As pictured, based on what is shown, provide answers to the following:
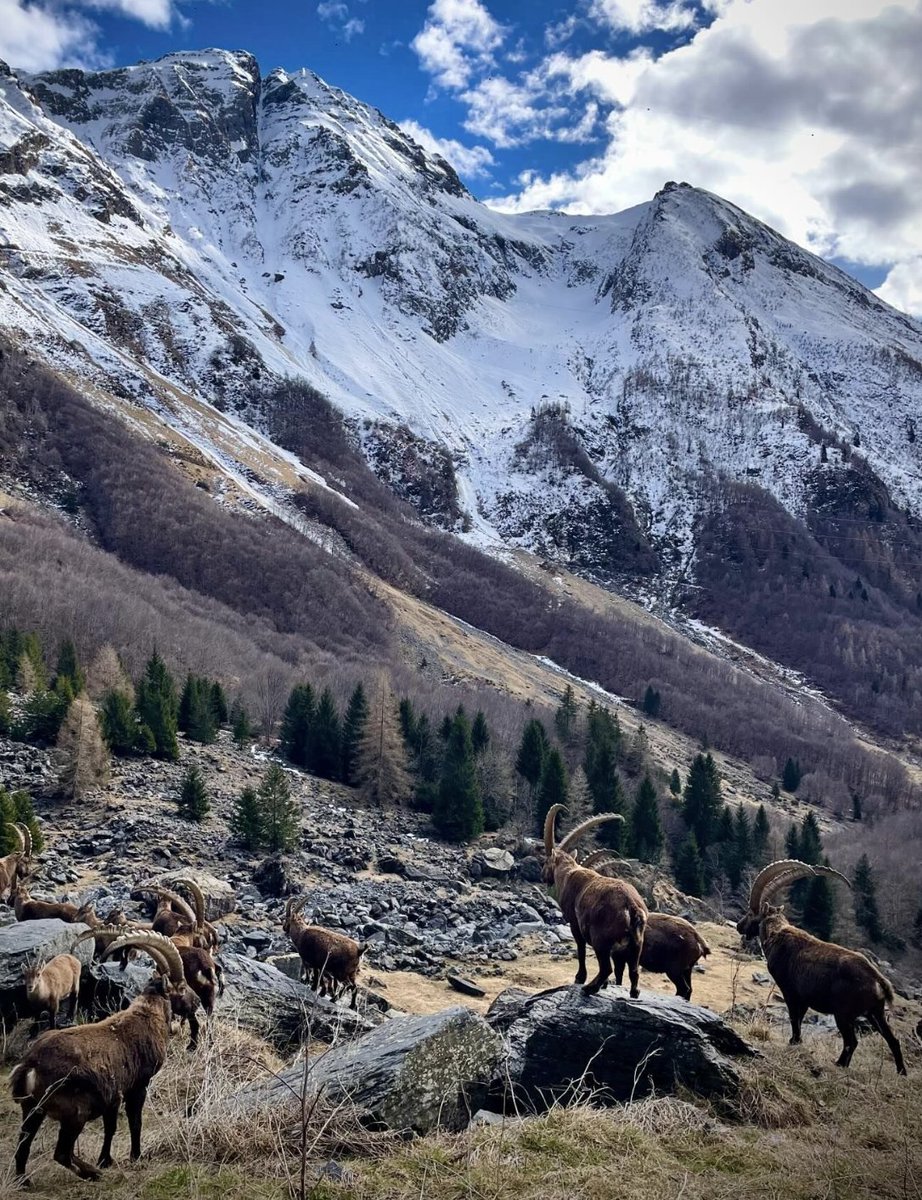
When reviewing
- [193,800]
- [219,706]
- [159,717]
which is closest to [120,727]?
[159,717]

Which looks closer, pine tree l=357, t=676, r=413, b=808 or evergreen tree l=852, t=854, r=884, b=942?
pine tree l=357, t=676, r=413, b=808

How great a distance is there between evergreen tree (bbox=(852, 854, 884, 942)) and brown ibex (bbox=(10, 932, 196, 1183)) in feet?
149

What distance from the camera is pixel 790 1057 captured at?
9219mm

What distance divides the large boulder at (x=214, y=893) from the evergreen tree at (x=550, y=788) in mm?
27639

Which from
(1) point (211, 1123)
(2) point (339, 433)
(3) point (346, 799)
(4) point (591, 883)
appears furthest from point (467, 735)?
(2) point (339, 433)

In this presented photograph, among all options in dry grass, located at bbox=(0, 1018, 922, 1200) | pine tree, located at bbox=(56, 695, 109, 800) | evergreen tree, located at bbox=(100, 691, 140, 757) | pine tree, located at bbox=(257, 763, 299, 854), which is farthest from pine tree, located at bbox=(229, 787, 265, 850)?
dry grass, located at bbox=(0, 1018, 922, 1200)

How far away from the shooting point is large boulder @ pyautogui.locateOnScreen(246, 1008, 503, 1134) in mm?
6715

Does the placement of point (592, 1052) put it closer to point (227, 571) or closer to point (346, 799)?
point (346, 799)

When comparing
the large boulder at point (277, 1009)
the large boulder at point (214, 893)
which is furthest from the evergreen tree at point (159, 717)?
the large boulder at point (277, 1009)

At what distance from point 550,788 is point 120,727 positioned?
2432 centimetres

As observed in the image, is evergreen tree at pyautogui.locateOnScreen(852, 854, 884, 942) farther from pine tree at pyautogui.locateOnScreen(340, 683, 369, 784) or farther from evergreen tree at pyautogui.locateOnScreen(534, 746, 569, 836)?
pine tree at pyautogui.locateOnScreen(340, 683, 369, 784)

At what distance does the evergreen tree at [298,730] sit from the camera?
159 ft

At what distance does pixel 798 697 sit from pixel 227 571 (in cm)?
10695

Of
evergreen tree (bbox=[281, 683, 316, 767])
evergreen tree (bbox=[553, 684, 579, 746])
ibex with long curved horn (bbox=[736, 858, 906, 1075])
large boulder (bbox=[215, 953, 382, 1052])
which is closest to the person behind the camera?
ibex with long curved horn (bbox=[736, 858, 906, 1075])
